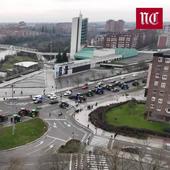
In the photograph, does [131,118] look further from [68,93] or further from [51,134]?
[68,93]

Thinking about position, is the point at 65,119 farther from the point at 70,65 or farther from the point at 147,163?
the point at 70,65

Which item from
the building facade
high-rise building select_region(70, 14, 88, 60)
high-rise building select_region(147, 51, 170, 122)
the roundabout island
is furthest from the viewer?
the building facade

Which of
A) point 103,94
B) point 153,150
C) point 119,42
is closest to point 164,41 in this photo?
point 119,42

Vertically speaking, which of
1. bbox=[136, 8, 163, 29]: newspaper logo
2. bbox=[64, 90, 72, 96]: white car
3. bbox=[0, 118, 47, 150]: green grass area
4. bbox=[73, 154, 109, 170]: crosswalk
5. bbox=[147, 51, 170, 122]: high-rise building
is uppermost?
bbox=[136, 8, 163, 29]: newspaper logo

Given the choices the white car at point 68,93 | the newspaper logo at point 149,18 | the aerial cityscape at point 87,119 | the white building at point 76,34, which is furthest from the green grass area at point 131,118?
the white building at point 76,34

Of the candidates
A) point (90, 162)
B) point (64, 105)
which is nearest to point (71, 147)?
point (90, 162)

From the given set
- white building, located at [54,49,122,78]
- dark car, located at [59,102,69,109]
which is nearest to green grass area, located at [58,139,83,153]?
dark car, located at [59,102,69,109]

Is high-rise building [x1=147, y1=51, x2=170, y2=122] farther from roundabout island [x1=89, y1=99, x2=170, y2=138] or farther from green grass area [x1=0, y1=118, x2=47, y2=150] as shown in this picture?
green grass area [x1=0, y1=118, x2=47, y2=150]
